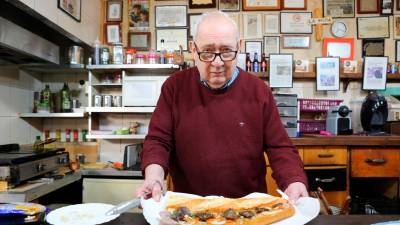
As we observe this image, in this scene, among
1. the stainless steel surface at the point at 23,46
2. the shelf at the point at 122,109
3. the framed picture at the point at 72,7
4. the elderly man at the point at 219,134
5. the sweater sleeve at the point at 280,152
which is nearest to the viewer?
the sweater sleeve at the point at 280,152

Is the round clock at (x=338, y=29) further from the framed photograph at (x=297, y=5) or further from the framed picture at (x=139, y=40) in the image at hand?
the framed picture at (x=139, y=40)

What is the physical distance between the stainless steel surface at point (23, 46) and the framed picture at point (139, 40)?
0.74 meters

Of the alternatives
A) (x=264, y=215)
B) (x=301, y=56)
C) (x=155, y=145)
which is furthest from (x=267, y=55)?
(x=264, y=215)

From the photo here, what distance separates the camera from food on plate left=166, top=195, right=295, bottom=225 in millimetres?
885

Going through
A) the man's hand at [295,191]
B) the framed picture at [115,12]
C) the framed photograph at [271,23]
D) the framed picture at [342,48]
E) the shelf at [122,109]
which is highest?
the framed picture at [115,12]

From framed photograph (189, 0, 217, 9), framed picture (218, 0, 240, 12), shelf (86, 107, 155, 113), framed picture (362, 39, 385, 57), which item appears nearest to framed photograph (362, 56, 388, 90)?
framed picture (362, 39, 385, 57)

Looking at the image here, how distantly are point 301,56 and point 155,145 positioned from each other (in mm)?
2340

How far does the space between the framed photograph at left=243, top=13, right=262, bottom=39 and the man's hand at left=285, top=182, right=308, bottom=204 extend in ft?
7.61

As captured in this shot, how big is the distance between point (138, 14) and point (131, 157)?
147cm

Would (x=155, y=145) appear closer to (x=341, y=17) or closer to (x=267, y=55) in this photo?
(x=267, y=55)

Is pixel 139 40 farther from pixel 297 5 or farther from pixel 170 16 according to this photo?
pixel 297 5

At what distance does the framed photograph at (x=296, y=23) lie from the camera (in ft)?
10.2

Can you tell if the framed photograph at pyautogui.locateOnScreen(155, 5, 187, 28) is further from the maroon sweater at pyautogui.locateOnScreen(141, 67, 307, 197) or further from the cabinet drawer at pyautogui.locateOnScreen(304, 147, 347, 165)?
the maroon sweater at pyautogui.locateOnScreen(141, 67, 307, 197)

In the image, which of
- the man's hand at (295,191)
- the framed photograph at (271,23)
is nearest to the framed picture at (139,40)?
the framed photograph at (271,23)
